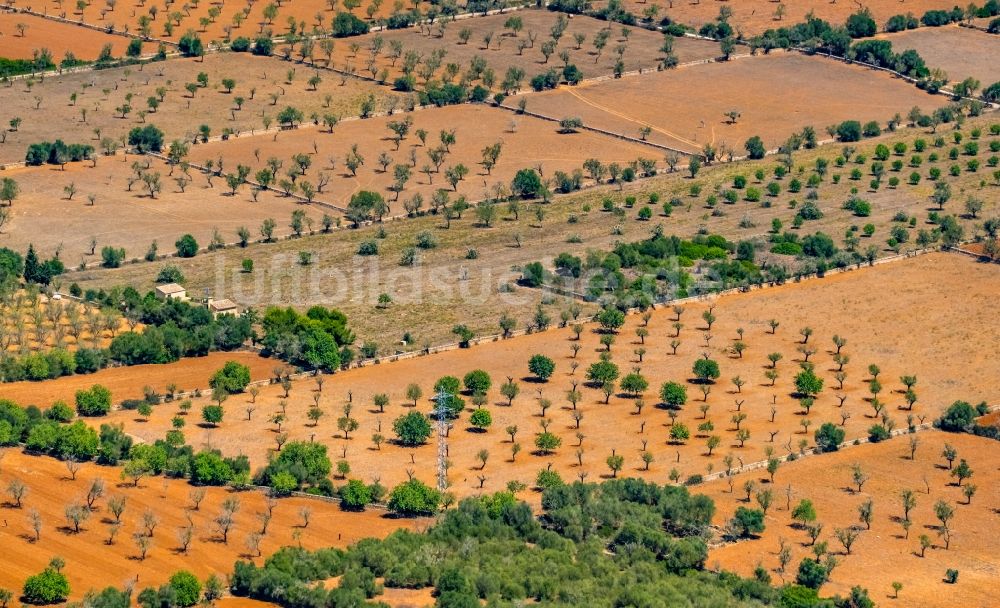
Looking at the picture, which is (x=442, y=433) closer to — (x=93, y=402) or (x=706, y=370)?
(x=706, y=370)

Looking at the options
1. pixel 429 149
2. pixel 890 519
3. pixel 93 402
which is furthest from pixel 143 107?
pixel 890 519

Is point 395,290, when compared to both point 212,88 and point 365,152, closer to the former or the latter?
point 365,152

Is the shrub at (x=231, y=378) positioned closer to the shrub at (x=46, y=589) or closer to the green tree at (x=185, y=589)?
the green tree at (x=185, y=589)

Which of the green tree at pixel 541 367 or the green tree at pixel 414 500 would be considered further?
the green tree at pixel 541 367

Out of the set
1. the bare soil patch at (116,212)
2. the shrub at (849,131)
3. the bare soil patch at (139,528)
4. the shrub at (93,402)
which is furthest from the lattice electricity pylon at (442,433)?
the shrub at (849,131)

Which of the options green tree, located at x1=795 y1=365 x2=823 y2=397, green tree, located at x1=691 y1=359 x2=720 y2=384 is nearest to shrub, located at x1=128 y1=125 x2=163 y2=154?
green tree, located at x1=691 y1=359 x2=720 y2=384

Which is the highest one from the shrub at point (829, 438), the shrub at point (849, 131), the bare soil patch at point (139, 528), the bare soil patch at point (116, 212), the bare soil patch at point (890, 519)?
the shrub at point (849, 131)

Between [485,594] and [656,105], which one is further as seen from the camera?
[656,105]

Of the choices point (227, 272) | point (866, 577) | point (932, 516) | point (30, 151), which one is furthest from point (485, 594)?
point (30, 151)
